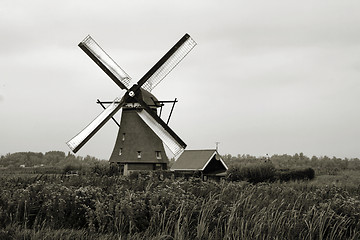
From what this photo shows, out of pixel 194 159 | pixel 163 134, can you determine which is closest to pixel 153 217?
pixel 163 134

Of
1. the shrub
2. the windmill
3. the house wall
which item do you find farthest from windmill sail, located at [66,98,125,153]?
the shrub

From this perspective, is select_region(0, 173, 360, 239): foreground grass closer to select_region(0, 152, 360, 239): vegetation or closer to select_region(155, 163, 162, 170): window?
select_region(0, 152, 360, 239): vegetation

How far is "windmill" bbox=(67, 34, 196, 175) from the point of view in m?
24.6

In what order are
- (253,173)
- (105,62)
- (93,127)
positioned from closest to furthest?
(93,127), (105,62), (253,173)

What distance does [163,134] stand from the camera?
80.7ft

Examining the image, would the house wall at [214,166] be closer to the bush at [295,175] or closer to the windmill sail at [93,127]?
the bush at [295,175]

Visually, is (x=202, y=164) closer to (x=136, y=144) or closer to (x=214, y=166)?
(x=214, y=166)

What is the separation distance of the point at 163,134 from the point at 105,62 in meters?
5.77

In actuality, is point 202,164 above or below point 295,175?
above

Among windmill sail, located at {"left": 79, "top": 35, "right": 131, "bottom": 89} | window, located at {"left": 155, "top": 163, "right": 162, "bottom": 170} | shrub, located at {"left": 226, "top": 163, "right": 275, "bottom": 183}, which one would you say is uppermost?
windmill sail, located at {"left": 79, "top": 35, "right": 131, "bottom": 89}

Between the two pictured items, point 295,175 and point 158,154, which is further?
point 295,175

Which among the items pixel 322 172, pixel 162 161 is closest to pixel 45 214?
pixel 162 161

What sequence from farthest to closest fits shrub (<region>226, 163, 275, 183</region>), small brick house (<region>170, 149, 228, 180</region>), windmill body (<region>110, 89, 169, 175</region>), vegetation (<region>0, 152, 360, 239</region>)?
shrub (<region>226, 163, 275, 183</region>), small brick house (<region>170, 149, 228, 180</region>), windmill body (<region>110, 89, 169, 175</region>), vegetation (<region>0, 152, 360, 239</region>)

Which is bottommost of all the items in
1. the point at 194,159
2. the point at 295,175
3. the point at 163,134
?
the point at 295,175
